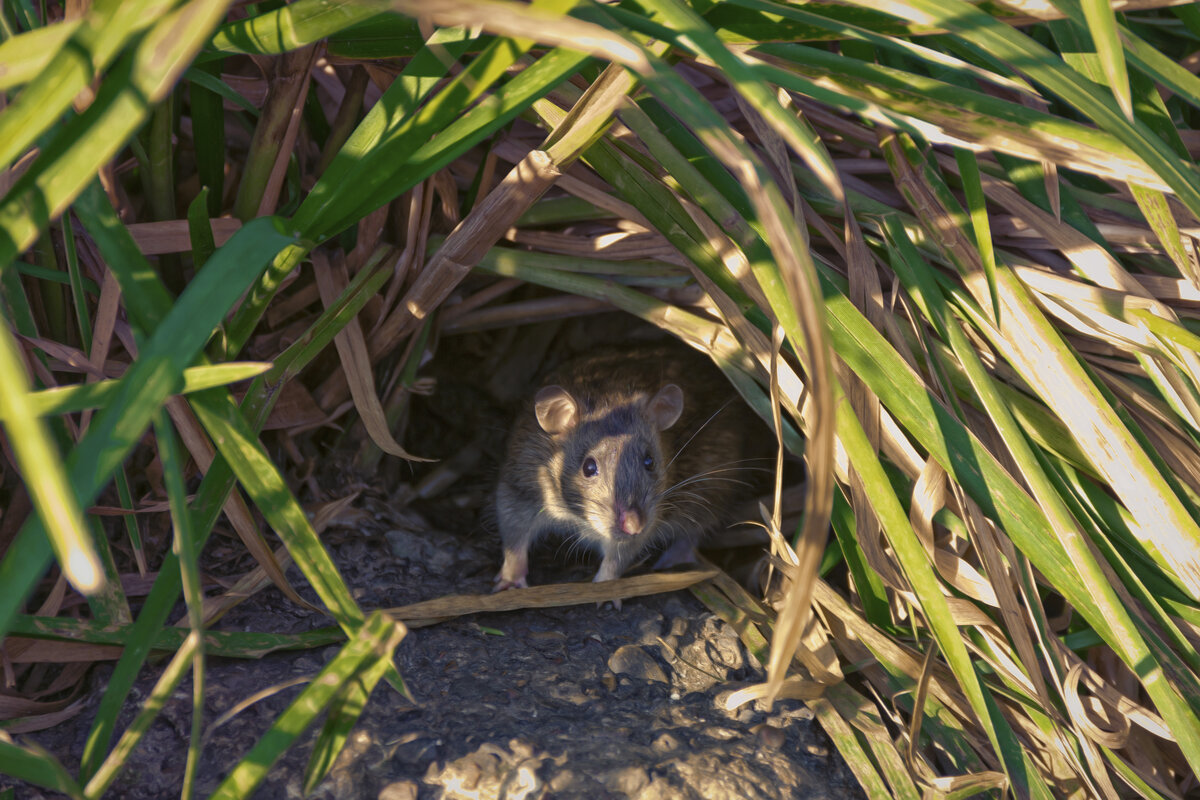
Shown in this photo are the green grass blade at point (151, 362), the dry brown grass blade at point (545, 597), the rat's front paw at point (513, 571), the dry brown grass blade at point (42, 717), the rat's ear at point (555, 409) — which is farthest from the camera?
the rat's ear at point (555, 409)

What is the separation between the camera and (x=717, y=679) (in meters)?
2.82

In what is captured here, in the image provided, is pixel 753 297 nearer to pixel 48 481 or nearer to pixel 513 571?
pixel 513 571

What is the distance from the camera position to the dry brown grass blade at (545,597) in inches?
107

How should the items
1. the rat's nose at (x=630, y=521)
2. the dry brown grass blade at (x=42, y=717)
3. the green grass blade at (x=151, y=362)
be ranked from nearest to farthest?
→ the green grass blade at (x=151, y=362), the dry brown grass blade at (x=42, y=717), the rat's nose at (x=630, y=521)

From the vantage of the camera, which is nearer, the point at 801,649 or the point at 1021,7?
the point at 1021,7

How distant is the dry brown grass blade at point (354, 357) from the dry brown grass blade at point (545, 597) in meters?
0.52

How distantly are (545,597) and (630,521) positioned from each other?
34.0 inches

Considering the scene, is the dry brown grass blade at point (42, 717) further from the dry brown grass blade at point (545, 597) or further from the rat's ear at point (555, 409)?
the rat's ear at point (555, 409)

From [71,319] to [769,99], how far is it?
225 centimetres

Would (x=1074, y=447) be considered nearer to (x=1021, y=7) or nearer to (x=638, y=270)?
(x=1021, y=7)

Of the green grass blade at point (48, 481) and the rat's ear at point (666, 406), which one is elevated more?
the green grass blade at point (48, 481)

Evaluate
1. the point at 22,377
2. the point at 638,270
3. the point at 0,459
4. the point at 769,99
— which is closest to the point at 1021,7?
the point at 769,99

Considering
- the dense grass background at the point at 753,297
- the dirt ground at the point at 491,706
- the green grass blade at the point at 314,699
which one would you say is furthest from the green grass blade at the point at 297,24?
the dirt ground at the point at 491,706

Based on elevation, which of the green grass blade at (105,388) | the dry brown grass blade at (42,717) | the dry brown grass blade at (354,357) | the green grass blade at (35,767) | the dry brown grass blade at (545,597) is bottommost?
the dry brown grass blade at (42,717)
